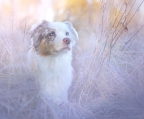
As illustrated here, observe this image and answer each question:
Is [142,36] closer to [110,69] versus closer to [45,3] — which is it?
[110,69]

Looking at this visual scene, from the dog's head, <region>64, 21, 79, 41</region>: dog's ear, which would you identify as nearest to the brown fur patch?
the dog's head

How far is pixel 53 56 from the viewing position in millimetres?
2703

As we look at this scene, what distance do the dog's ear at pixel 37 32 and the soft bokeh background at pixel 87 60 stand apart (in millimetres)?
38

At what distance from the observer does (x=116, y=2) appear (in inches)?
109

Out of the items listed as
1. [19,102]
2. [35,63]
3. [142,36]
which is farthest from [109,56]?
[19,102]

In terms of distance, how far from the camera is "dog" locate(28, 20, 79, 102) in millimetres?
2625

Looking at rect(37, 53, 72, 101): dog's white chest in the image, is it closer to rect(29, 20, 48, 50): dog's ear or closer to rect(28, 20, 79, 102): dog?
rect(28, 20, 79, 102): dog

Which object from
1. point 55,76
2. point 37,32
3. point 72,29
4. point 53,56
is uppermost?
point 72,29

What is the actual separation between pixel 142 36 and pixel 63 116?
100 centimetres

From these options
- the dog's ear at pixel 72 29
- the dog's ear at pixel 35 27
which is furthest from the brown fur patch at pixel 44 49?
the dog's ear at pixel 72 29

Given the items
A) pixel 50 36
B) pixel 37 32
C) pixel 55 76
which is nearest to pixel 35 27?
pixel 37 32

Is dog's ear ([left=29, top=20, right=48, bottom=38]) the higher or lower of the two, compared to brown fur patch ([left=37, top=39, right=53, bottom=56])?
higher

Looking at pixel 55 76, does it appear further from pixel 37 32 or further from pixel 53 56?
pixel 37 32

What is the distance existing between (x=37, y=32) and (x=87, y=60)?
49 centimetres
